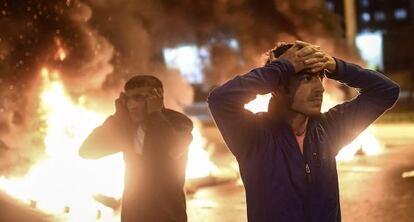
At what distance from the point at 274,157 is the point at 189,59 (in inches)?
584

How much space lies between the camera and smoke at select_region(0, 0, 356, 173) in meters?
7.89

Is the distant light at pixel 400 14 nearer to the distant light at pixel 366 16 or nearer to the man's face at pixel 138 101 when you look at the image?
the distant light at pixel 366 16

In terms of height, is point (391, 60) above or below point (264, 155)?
above

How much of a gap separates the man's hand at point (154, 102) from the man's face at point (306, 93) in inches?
38.6

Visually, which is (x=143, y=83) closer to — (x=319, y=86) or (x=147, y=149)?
(x=147, y=149)

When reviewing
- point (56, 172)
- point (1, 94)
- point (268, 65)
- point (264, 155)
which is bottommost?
point (264, 155)

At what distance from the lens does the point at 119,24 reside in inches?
405

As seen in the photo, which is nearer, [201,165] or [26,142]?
[26,142]

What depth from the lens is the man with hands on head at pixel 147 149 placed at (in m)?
3.02

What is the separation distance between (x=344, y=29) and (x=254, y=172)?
1336 centimetres

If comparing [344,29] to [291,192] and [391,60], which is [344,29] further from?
[391,60]

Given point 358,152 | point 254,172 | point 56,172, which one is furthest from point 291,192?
point 358,152

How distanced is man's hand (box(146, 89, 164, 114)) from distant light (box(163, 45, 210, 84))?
380 inches

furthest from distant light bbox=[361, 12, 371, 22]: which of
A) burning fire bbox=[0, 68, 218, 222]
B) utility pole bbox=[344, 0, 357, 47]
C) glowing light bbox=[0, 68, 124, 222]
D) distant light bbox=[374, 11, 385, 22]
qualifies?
glowing light bbox=[0, 68, 124, 222]
